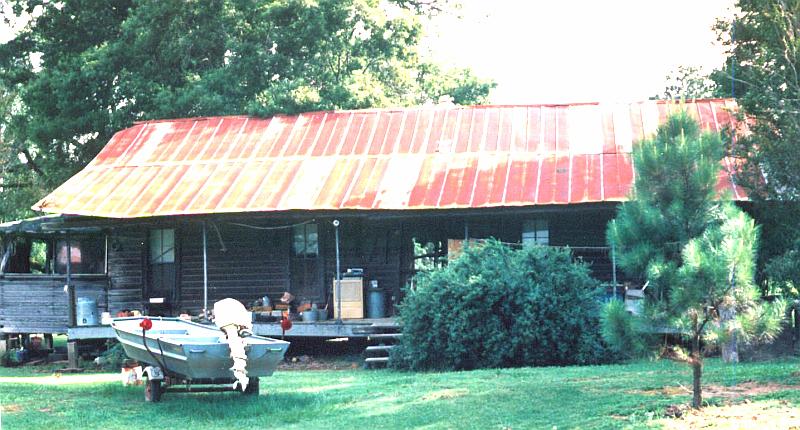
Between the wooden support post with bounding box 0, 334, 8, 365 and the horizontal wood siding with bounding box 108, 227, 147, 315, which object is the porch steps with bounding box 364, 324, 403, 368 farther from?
the wooden support post with bounding box 0, 334, 8, 365

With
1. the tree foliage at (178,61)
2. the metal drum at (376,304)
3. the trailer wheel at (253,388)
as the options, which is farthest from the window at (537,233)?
the trailer wheel at (253,388)

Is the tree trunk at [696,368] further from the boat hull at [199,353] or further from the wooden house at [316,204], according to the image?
the wooden house at [316,204]

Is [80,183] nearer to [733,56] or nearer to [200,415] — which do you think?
[200,415]

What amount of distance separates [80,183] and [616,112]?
12749mm

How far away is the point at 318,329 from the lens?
2342 centimetres

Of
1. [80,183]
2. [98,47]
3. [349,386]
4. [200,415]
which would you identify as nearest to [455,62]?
[98,47]

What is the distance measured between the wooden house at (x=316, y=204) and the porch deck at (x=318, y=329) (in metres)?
0.14

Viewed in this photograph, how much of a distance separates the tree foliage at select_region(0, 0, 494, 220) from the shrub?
478 inches

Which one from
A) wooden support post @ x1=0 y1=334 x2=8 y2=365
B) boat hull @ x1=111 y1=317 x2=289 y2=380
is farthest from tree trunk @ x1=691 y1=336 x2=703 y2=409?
wooden support post @ x1=0 y1=334 x2=8 y2=365

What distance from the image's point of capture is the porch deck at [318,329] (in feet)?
74.8

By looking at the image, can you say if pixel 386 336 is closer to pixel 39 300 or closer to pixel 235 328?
pixel 235 328

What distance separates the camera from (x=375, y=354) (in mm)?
21781

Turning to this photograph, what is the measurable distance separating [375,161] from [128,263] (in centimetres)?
645

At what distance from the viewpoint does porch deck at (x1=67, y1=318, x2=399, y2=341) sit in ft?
74.8
